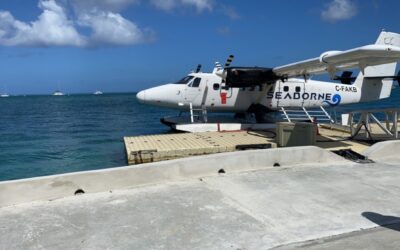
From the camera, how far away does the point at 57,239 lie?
404 cm

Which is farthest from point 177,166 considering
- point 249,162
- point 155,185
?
point 249,162

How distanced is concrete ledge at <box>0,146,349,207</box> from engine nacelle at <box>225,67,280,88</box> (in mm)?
9635

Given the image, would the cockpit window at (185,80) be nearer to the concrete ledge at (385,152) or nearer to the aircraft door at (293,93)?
the aircraft door at (293,93)

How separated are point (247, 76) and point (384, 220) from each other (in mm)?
13221

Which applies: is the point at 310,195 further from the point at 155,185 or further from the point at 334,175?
the point at 155,185

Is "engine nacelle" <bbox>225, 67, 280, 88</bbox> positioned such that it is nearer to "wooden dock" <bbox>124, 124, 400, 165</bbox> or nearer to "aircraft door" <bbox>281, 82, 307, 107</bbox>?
"aircraft door" <bbox>281, 82, 307, 107</bbox>

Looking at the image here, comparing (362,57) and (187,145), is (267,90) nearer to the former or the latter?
(187,145)

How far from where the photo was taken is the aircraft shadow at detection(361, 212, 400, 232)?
4.30 meters

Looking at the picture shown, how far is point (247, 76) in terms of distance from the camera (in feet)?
56.7

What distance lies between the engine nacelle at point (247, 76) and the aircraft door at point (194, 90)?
1826 millimetres

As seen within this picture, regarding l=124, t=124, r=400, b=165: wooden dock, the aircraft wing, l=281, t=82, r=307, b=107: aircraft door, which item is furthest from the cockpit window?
the aircraft wing

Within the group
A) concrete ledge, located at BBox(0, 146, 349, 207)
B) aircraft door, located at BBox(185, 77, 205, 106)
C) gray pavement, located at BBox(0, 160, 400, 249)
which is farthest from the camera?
aircraft door, located at BBox(185, 77, 205, 106)

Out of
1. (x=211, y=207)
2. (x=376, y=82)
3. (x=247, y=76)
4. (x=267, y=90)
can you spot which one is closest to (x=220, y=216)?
(x=211, y=207)

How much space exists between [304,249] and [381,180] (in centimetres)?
342
